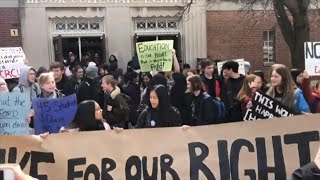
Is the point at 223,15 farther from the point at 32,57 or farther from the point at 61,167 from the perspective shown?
the point at 61,167

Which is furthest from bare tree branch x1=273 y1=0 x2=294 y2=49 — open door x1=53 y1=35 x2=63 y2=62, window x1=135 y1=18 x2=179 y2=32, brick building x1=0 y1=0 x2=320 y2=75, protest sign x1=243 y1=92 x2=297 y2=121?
protest sign x1=243 y1=92 x2=297 y2=121

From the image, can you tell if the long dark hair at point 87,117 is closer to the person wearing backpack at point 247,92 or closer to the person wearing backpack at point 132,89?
the person wearing backpack at point 247,92

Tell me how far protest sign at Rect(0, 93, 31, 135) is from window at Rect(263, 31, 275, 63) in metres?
16.9

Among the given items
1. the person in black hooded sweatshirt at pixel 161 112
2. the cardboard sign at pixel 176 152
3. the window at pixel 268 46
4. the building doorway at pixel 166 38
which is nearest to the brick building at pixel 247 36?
the window at pixel 268 46

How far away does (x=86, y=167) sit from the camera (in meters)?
4.96

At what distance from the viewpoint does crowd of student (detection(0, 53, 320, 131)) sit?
5.42 meters

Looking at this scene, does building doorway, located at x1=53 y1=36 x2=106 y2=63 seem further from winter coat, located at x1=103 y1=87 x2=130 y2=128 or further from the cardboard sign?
the cardboard sign

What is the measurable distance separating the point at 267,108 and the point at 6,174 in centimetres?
348

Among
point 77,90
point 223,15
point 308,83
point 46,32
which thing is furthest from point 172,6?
point 308,83

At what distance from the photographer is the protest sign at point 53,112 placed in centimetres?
533

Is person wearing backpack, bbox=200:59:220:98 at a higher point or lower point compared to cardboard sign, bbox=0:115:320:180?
higher

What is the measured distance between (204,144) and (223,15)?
15510 mm

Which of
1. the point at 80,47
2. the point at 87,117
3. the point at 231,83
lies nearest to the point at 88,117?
the point at 87,117

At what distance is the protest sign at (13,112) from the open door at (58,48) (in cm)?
1235
